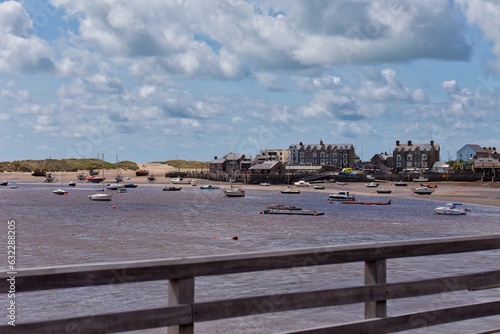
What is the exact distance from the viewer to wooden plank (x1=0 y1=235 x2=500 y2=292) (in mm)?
4531

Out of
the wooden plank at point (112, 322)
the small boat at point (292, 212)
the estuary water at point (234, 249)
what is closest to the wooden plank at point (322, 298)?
the wooden plank at point (112, 322)

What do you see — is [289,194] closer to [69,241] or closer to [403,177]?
[403,177]

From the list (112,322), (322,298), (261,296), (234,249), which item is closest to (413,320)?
(322,298)

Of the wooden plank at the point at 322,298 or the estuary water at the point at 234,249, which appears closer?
the wooden plank at the point at 322,298

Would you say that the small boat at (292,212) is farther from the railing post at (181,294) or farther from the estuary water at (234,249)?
the railing post at (181,294)

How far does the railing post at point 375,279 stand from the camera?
6.05 meters

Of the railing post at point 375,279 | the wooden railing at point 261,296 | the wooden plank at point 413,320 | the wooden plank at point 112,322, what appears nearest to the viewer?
the wooden plank at point 112,322

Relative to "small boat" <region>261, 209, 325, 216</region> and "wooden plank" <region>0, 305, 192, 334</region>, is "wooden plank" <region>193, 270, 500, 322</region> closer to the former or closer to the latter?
"wooden plank" <region>0, 305, 192, 334</region>

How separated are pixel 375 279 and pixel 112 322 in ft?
8.25

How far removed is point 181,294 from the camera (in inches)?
200

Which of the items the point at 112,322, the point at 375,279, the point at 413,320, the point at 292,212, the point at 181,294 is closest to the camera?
the point at 112,322

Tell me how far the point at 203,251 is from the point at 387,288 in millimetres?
35533

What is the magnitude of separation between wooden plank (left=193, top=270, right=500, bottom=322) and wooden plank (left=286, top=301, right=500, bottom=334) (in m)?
0.20

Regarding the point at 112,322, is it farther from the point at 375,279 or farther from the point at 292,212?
the point at 292,212
